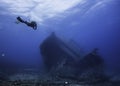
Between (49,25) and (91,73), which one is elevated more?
(49,25)

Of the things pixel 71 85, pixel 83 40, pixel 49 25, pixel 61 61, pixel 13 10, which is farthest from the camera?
pixel 83 40

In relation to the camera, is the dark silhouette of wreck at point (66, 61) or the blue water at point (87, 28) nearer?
the dark silhouette of wreck at point (66, 61)

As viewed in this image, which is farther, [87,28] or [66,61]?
[87,28]

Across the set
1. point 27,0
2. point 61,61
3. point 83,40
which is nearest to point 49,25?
point 27,0

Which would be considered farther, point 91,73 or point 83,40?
point 83,40

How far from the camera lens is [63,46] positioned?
33.1 metres

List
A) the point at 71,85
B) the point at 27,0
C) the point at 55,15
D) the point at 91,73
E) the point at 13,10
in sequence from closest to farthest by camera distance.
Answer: the point at 71,85 → the point at 91,73 → the point at 27,0 → the point at 13,10 → the point at 55,15

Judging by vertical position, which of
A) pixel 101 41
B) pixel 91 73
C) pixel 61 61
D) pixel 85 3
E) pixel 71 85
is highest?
pixel 101 41

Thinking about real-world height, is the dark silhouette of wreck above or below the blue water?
below

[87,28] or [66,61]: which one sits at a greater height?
[87,28]

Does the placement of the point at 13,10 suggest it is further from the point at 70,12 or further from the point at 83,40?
the point at 83,40

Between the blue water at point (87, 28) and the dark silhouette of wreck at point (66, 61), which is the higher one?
the blue water at point (87, 28)

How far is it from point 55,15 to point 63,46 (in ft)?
27.0

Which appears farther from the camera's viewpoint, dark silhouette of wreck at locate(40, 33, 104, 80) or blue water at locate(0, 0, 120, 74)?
blue water at locate(0, 0, 120, 74)
